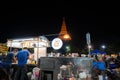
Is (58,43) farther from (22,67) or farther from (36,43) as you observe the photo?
(22,67)

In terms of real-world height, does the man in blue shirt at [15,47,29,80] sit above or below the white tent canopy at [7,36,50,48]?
below

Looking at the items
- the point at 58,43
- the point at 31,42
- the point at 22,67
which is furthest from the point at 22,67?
the point at 31,42

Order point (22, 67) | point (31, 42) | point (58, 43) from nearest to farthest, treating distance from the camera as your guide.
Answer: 1. point (22, 67)
2. point (58, 43)
3. point (31, 42)

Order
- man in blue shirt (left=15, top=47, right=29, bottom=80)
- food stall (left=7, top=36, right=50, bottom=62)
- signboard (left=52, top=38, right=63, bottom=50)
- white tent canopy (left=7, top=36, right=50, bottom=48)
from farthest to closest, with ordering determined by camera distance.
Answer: food stall (left=7, top=36, right=50, bottom=62), white tent canopy (left=7, top=36, right=50, bottom=48), signboard (left=52, top=38, right=63, bottom=50), man in blue shirt (left=15, top=47, right=29, bottom=80)

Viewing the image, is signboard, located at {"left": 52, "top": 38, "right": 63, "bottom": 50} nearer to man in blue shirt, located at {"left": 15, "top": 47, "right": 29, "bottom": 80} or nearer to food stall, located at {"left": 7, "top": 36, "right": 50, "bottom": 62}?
food stall, located at {"left": 7, "top": 36, "right": 50, "bottom": 62}

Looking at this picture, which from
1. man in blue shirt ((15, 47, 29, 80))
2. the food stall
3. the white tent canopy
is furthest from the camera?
the food stall

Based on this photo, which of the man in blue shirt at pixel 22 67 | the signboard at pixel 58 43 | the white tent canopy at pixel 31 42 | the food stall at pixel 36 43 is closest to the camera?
the man in blue shirt at pixel 22 67

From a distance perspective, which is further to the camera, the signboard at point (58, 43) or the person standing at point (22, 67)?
the signboard at point (58, 43)

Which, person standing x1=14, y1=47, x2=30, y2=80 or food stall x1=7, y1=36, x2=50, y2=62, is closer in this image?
person standing x1=14, y1=47, x2=30, y2=80

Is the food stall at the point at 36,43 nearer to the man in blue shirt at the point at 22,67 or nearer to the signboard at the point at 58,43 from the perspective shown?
the signboard at the point at 58,43

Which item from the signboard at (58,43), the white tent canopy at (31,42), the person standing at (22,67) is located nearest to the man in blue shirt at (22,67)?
the person standing at (22,67)

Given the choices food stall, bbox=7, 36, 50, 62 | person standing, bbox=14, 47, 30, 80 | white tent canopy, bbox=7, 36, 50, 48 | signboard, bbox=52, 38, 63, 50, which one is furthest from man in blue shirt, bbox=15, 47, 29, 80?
food stall, bbox=7, 36, 50, 62

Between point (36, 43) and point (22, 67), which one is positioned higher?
point (36, 43)

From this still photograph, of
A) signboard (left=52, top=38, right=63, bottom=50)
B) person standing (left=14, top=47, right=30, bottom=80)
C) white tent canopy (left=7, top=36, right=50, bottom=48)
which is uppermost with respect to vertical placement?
white tent canopy (left=7, top=36, right=50, bottom=48)
